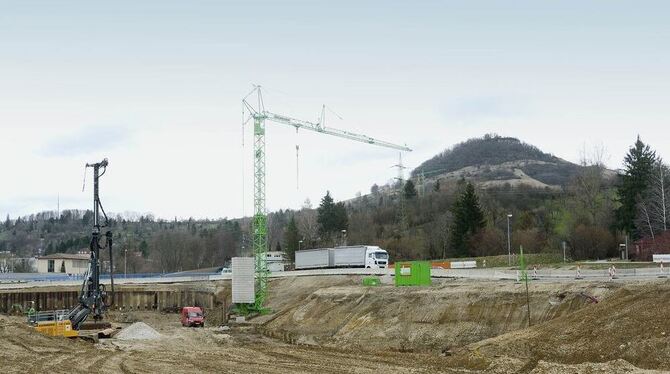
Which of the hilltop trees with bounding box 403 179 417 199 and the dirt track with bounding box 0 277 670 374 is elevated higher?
the hilltop trees with bounding box 403 179 417 199

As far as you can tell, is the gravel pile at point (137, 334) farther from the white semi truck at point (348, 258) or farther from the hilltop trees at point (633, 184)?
the hilltop trees at point (633, 184)

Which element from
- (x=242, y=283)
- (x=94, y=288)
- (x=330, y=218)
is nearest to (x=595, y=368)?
(x=94, y=288)

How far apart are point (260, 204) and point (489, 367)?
151ft

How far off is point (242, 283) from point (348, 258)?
22251mm

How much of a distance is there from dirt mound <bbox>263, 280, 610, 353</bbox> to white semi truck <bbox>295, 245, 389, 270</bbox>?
1089 inches

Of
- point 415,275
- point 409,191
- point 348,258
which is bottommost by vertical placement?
point 415,275

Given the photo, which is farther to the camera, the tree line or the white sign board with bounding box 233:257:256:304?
the tree line

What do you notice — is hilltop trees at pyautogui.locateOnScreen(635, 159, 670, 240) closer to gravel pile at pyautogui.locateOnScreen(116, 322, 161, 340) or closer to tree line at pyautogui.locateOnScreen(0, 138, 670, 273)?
tree line at pyautogui.locateOnScreen(0, 138, 670, 273)

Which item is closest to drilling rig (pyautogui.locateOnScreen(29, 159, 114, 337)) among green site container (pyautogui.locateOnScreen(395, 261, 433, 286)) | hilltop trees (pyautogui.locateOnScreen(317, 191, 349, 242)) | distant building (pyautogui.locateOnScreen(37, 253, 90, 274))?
green site container (pyautogui.locateOnScreen(395, 261, 433, 286))

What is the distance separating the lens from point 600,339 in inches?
1233

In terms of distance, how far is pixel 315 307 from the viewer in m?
57.5

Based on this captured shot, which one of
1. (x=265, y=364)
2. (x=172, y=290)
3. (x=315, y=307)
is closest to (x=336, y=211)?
(x=172, y=290)

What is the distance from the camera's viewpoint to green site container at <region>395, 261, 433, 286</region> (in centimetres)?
5722

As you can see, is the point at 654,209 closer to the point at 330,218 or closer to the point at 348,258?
the point at 348,258
